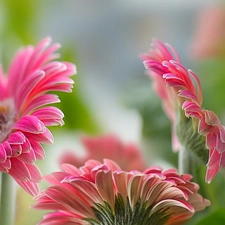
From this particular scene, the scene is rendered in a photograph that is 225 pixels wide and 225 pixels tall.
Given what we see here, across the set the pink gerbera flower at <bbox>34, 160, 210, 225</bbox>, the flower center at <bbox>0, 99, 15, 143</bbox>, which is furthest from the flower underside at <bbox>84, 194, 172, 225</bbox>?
the flower center at <bbox>0, 99, 15, 143</bbox>

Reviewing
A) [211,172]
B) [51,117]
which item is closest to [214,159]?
[211,172]

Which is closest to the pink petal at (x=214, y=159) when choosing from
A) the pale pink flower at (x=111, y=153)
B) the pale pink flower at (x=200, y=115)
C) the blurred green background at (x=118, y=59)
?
the pale pink flower at (x=200, y=115)

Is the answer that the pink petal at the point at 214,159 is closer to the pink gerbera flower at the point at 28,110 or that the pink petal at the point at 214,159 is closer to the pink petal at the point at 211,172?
the pink petal at the point at 211,172

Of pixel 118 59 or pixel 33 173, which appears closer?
pixel 33 173

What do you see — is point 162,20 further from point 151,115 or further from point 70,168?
point 70,168

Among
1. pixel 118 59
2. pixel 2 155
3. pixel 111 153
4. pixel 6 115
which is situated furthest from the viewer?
pixel 118 59

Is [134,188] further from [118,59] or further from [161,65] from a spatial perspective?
[118,59]

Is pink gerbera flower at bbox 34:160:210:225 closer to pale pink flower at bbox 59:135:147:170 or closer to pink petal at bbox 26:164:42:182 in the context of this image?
pink petal at bbox 26:164:42:182

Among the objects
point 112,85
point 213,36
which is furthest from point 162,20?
point 213,36
